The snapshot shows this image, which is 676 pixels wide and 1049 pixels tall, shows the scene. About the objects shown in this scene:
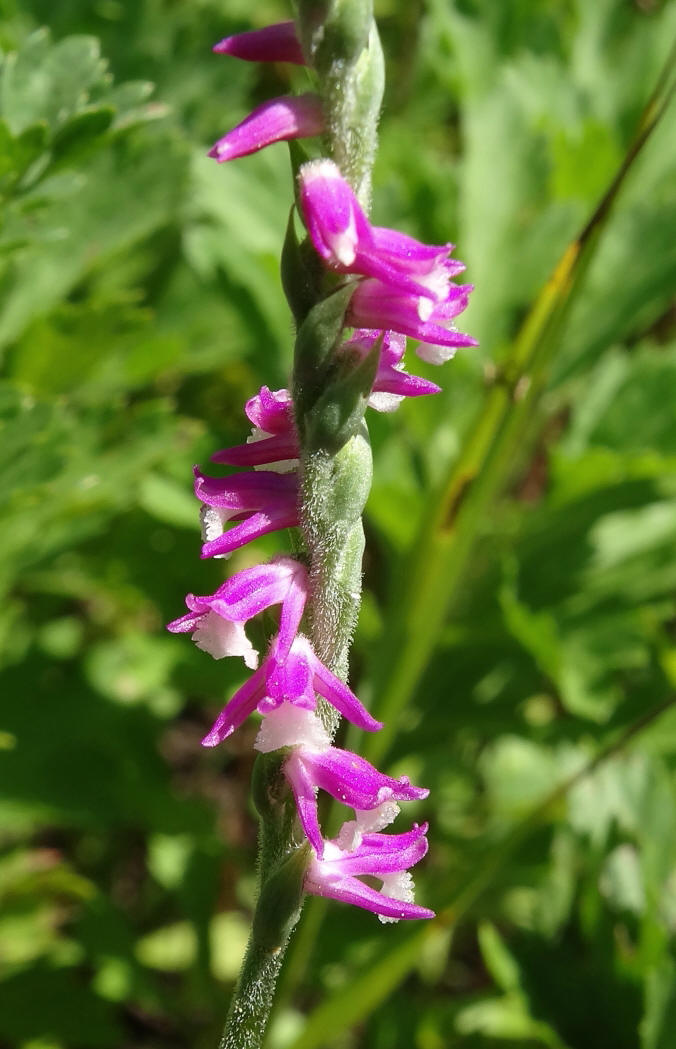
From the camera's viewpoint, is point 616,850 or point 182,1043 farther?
point 182,1043

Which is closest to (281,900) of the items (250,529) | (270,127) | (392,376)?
(250,529)

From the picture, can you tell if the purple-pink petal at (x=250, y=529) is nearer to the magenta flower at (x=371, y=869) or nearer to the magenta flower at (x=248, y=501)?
the magenta flower at (x=248, y=501)

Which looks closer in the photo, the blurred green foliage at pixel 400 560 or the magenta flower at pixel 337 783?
the magenta flower at pixel 337 783

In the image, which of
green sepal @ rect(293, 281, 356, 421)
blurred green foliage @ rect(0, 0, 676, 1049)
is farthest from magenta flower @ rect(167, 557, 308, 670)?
blurred green foliage @ rect(0, 0, 676, 1049)

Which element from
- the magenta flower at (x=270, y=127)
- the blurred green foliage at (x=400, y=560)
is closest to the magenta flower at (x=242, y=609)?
the magenta flower at (x=270, y=127)

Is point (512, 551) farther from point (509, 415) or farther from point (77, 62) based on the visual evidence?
point (77, 62)

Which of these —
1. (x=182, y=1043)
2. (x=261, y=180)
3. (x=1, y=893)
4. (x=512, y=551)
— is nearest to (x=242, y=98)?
(x=261, y=180)

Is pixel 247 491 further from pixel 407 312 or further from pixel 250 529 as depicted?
pixel 407 312
